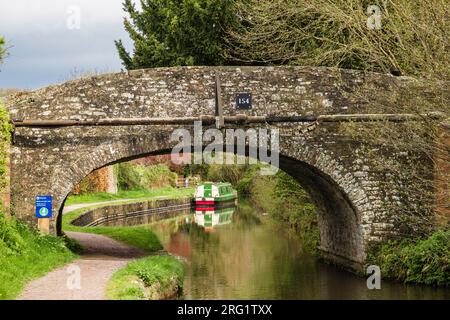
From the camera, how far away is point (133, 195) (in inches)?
1332

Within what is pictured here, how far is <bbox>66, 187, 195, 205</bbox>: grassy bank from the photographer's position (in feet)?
94.2

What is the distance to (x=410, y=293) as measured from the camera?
12.0m

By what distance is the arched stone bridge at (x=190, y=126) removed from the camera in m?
12.8

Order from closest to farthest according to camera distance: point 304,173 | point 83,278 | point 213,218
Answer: point 83,278, point 304,173, point 213,218

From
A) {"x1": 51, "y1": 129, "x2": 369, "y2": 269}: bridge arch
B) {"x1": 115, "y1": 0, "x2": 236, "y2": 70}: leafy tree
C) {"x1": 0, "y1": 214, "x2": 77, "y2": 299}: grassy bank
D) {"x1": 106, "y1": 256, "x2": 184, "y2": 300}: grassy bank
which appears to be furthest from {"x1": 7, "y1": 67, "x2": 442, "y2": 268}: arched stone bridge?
{"x1": 115, "y1": 0, "x2": 236, "y2": 70}: leafy tree

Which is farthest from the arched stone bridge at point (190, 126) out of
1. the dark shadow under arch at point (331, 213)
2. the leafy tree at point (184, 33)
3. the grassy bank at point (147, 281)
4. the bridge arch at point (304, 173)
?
the leafy tree at point (184, 33)

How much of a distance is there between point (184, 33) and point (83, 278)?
874cm

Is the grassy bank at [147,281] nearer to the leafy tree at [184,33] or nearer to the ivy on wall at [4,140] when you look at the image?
the ivy on wall at [4,140]

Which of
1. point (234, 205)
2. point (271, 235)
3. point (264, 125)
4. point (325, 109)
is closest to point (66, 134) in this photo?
point (264, 125)

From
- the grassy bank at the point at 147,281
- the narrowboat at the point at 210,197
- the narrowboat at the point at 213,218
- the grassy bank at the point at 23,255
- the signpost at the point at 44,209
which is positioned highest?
the narrowboat at the point at 210,197

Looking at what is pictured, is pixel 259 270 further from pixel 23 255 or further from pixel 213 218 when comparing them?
pixel 213 218

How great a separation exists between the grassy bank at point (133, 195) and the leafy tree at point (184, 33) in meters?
10.3

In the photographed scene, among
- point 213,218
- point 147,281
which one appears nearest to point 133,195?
point 213,218

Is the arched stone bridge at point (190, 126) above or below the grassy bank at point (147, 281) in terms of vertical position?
above
